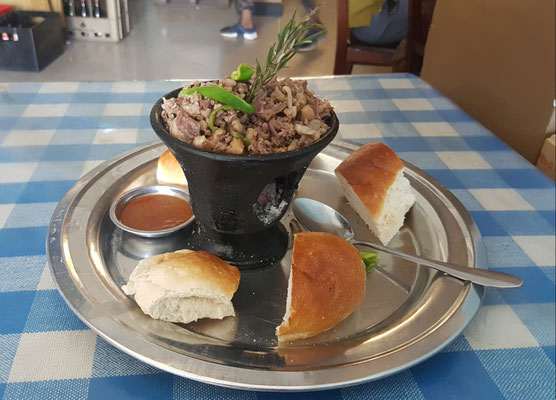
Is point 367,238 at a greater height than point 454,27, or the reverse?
point 454,27

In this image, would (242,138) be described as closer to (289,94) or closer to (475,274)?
(289,94)

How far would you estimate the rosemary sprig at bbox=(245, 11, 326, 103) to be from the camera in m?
0.96

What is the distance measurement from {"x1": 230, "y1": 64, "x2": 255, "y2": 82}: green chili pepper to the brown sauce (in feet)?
1.29

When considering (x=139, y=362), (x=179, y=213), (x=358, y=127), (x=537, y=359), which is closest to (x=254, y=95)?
(x=179, y=213)

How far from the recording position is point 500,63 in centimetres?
161

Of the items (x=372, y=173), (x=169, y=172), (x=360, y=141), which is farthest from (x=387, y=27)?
(x=169, y=172)

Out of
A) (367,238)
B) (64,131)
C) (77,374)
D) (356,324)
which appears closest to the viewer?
(77,374)

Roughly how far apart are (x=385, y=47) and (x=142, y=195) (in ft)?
8.95

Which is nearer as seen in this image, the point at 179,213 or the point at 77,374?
the point at 77,374

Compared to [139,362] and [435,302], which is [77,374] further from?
[435,302]

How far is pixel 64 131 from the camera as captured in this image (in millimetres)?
1616

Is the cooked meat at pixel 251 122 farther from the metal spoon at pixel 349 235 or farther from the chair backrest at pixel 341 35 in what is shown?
the chair backrest at pixel 341 35

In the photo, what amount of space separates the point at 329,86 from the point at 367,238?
1.03m

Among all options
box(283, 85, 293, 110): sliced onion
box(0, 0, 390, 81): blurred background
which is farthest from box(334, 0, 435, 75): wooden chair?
box(283, 85, 293, 110): sliced onion
